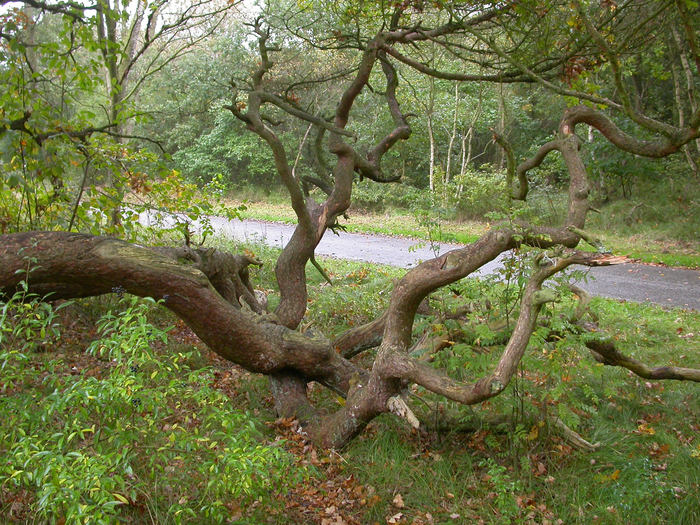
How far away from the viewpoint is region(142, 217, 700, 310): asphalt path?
9.66 meters

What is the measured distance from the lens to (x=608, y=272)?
1178 cm

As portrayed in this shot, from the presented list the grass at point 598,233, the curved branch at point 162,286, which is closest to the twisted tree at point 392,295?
the curved branch at point 162,286

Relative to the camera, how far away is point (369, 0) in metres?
6.69

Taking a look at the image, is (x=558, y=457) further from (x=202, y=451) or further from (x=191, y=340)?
(x=191, y=340)

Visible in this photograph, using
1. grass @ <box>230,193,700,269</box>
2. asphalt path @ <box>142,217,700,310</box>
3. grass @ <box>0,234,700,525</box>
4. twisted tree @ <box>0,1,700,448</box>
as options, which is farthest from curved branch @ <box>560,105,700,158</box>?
grass @ <box>230,193,700,269</box>

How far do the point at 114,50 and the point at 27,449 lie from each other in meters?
4.89

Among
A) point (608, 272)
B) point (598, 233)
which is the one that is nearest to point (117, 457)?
point (608, 272)

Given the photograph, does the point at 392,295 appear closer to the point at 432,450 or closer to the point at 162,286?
the point at 432,450

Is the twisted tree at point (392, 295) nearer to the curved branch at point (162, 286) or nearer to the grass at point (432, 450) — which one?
the curved branch at point (162, 286)

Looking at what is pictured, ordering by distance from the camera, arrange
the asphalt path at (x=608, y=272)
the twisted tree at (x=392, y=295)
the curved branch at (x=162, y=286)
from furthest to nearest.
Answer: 1. the asphalt path at (x=608, y=272)
2. the curved branch at (x=162, y=286)
3. the twisted tree at (x=392, y=295)

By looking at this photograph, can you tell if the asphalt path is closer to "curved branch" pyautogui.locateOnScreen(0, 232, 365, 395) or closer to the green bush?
"curved branch" pyautogui.locateOnScreen(0, 232, 365, 395)

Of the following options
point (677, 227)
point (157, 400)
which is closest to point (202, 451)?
point (157, 400)

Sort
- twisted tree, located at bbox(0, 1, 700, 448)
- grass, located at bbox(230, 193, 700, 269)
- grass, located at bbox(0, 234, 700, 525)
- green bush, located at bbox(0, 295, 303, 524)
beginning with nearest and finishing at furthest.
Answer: green bush, located at bbox(0, 295, 303, 524), grass, located at bbox(0, 234, 700, 525), twisted tree, located at bbox(0, 1, 700, 448), grass, located at bbox(230, 193, 700, 269)

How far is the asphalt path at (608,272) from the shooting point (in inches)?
380
